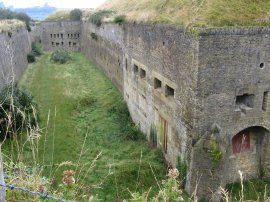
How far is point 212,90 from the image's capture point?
26.8 feet

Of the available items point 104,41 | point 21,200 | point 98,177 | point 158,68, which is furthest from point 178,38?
point 104,41

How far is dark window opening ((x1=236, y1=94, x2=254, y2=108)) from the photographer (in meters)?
8.69

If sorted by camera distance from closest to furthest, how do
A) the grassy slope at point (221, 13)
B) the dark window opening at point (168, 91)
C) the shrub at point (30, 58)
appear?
1. the grassy slope at point (221, 13)
2. the dark window opening at point (168, 91)
3. the shrub at point (30, 58)

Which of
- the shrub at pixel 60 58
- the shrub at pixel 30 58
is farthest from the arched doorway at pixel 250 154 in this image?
the shrub at pixel 30 58

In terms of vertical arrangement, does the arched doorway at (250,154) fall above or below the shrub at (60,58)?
below

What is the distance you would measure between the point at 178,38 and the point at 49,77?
17.7m

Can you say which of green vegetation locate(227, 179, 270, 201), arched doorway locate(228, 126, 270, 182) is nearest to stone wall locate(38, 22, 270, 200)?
arched doorway locate(228, 126, 270, 182)

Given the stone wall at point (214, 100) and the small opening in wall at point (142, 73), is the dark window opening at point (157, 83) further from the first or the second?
the small opening in wall at point (142, 73)

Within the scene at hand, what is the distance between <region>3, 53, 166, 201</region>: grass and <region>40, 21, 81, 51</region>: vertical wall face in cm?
1402

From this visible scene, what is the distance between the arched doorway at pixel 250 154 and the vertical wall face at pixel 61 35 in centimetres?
3321

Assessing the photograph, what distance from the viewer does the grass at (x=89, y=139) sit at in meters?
9.25

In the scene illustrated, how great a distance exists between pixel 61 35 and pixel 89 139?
29.8 m

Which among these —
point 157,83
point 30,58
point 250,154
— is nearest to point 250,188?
point 250,154

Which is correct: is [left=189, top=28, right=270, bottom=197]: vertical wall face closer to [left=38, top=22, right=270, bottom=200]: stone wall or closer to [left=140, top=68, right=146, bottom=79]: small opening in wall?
[left=38, top=22, right=270, bottom=200]: stone wall
